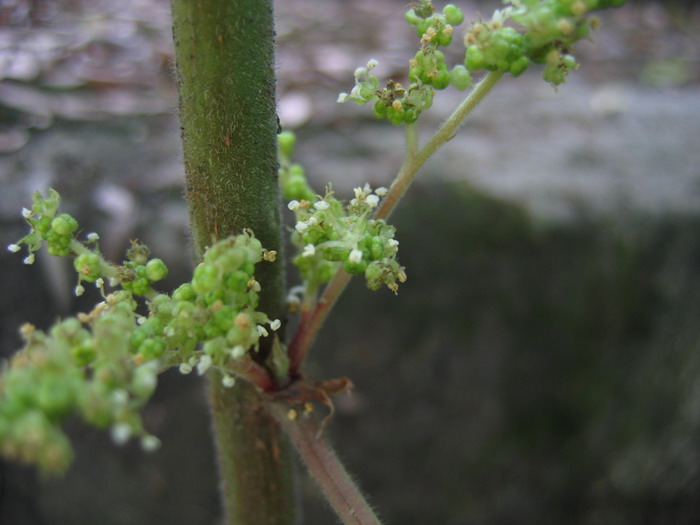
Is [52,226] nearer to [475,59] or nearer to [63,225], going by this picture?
[63,225]

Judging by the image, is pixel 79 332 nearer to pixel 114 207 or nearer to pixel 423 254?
pixel 114 207

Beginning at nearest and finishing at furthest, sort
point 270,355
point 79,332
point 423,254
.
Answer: point 79,332
point 270,355
point 423,254

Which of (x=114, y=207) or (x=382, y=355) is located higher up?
(x=114, y=207)

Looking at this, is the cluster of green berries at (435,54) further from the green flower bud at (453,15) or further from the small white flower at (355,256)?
the small white flower at (355,256)

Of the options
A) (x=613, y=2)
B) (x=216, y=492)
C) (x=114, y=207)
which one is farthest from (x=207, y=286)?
(x=216, y=492)

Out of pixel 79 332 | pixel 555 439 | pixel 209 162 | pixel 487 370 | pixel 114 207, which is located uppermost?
pixel 209 162

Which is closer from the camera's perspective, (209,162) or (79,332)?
(79,332)

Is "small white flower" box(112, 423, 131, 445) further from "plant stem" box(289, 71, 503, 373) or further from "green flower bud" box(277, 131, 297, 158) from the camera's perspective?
"green flower bud" box(277, 131, 297, 158)
